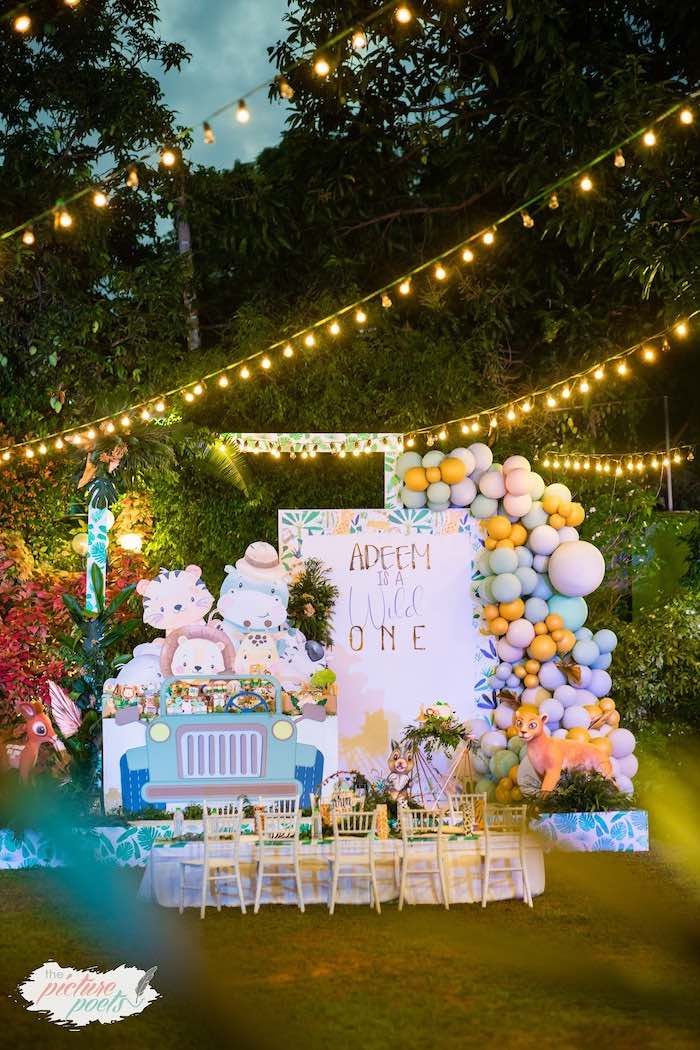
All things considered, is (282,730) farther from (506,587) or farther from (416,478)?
(416,478)

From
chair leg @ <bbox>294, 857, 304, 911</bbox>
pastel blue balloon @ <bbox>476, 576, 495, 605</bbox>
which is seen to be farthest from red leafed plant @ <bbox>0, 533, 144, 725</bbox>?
chair leg @ <bbox>294, 857, 304, 911</bbox>

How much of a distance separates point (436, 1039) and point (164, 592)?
5614mm

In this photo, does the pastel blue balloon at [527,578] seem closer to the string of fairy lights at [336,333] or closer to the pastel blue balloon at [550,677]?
the pastel blue balloon at [550,677]

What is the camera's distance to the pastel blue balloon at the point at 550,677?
463 inches

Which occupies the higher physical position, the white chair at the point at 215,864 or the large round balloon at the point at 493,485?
the large round balloon at the point at 493,485

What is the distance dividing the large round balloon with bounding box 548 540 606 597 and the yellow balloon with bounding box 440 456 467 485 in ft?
3.49

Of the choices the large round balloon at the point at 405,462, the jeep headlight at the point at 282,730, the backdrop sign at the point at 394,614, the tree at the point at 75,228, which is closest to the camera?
the jeep headlight at the point at 282,730

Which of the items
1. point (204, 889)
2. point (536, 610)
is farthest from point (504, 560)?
point (204, 889)

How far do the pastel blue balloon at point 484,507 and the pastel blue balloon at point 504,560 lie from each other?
1.34 feet

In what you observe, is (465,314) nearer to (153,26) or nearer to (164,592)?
(153,26)

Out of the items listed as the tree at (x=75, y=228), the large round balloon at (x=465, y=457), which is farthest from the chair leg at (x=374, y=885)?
the tree at (x=75, y=228)

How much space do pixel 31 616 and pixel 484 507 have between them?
4.59 meters

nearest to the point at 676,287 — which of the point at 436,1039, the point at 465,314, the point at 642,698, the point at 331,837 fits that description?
the point at 465,314

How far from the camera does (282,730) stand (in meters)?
10.7
